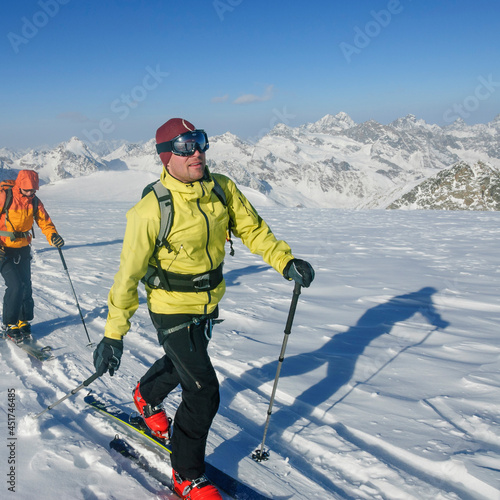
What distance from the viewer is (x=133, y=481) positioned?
2902mm

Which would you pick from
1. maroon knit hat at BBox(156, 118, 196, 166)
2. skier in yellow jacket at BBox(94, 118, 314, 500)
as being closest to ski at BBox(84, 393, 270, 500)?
skier in yellow jacket at BBox(94, 118, 314, 500)

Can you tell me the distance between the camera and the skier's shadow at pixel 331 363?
147 inches

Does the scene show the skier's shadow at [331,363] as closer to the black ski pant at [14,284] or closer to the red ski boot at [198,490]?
the red ski boot at [198,490]

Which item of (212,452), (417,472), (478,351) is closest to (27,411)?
(212,452)

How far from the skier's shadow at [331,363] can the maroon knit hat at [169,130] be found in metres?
2.47

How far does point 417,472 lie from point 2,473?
3172mm

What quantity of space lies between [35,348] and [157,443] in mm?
2727

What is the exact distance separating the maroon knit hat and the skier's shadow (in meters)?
2.47

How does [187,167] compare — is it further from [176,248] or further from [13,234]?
[13,234]

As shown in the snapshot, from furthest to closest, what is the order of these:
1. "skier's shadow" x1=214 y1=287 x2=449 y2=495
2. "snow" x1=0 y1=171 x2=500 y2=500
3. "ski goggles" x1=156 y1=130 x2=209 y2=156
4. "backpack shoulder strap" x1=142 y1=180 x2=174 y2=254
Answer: "skier's shadow" x1=214 y1=287 x2=449 y2=495
"snow" x1=0 y1=171 x2=500 y2=500
"ski goggles" x1=156 y1=130 x2=209 y2=156
"backpack shoulder strap" x1=142 y1=180 x2=174 y2=254

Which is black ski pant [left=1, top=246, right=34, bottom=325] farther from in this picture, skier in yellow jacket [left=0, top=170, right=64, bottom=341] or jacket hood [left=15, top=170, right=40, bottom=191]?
jacket hood [left=15, top=170, right=40, bottom=191]

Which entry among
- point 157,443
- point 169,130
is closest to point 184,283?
point 169,130

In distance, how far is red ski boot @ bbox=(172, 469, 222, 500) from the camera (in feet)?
8.82

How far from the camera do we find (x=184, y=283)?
2773 millimetres
